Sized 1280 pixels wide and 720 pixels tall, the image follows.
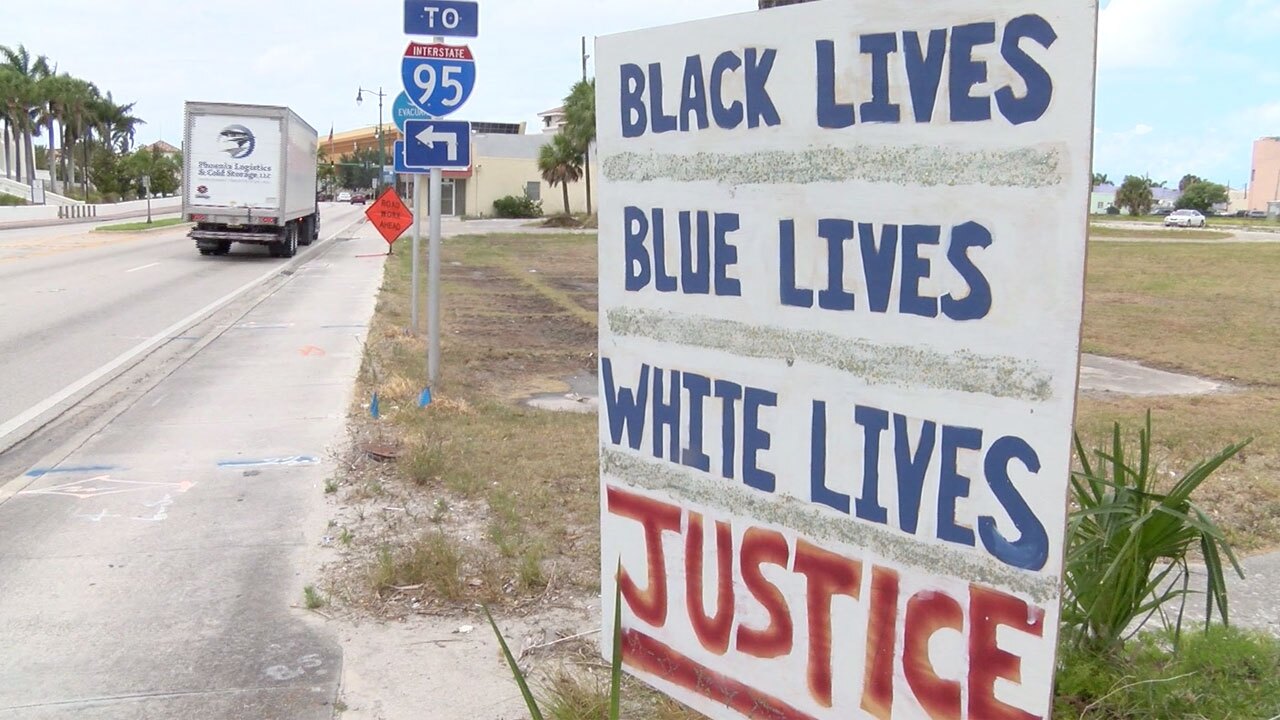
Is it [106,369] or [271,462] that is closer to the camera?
[271,462]

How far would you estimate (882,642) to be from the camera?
9.02 feet

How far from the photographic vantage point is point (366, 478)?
6.87m

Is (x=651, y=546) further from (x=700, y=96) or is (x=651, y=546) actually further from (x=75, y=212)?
(x=75, y=212)

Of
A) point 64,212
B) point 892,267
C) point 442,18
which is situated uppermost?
point 442,18

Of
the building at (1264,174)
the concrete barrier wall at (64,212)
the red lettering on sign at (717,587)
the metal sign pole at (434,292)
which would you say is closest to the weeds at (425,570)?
the red lettering on sign at (717,587)

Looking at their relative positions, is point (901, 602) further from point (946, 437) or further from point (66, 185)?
point (66, 185)

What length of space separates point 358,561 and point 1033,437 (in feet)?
12.6

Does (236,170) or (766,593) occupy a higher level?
(236,170)

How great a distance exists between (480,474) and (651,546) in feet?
12.0

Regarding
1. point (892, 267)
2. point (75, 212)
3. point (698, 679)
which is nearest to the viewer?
point (892, 267)

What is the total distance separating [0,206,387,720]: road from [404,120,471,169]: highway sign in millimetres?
2170

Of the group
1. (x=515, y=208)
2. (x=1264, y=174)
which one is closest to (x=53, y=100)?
(x=515, y=208)

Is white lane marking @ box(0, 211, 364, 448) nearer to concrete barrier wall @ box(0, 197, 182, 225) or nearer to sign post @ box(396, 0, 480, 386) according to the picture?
sign post @ box(396, 0, 480, 386)

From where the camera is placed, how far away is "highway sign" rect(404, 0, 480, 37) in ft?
29.3
